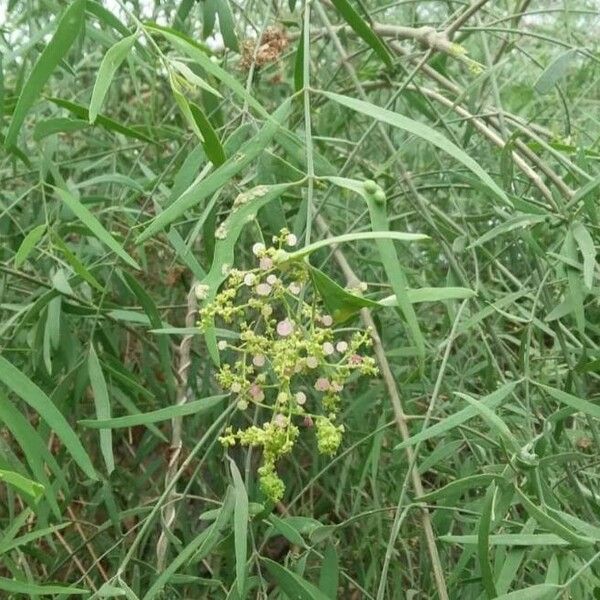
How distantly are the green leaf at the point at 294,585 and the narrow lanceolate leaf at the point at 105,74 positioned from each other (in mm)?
358

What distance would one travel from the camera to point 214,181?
0.62 meters

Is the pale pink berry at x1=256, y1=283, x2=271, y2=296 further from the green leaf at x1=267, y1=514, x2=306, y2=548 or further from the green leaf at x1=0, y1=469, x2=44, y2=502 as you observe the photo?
the green leaf at x1=267, y1=514, x2=306, y2=548

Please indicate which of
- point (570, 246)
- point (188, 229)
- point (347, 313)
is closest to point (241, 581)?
point (347, 313)

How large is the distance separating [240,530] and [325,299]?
0.18m

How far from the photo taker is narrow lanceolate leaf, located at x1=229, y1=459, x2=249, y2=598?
67cm

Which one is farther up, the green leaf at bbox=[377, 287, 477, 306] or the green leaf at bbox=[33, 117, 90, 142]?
the green leaf at bbox=[33, 117, 90, 142]

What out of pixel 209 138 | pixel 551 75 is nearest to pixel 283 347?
pixel 209 138

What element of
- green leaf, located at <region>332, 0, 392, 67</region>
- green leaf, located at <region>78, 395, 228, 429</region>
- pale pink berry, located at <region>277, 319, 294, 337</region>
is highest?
green leaf, located at <region>332, 0, 392, 67</region>

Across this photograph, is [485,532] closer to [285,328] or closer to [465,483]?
[465,483]

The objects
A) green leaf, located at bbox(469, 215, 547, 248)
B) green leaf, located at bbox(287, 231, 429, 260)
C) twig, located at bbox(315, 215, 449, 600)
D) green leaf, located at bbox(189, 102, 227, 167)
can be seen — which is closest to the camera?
green leaf, located at bbox(287, 231, 429, 260)

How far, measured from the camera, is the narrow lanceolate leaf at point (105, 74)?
1.86ft

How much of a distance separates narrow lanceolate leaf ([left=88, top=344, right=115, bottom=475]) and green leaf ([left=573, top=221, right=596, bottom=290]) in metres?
0.36

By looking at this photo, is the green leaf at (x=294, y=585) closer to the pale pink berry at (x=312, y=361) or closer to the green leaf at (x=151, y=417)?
the green leaf at (x=151, y=417)

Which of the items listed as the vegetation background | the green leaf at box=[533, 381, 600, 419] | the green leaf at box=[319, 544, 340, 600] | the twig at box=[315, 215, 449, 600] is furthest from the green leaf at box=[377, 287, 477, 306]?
the green leaf at box=[319, 544, 340, 600]
